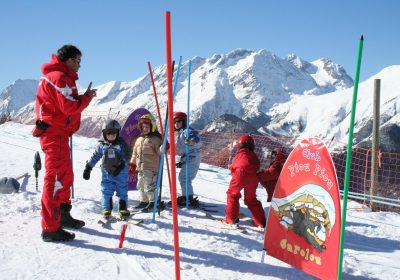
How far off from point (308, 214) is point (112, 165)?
2.57 metres

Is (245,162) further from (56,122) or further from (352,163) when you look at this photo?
(352,163)

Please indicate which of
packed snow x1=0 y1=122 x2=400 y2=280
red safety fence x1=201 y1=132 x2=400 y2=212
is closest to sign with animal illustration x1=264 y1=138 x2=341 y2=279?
packed snow x1=0 y1=122 x2=400 y2=280

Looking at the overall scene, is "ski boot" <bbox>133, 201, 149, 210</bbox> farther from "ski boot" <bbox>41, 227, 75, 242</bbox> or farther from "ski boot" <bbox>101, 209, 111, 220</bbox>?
"ski boot" <bbox>41, 227, 75, 242</bbox>

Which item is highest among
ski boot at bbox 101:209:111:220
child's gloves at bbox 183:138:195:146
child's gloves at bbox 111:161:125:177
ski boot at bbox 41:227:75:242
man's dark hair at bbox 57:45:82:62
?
man's dark hair at bbox 57:45:82:62

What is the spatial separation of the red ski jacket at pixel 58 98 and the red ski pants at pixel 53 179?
0.41 feet

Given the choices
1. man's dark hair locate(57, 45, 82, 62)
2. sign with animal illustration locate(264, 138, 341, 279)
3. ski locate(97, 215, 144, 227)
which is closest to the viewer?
sign with animal illustration locate(264, 138, 341, 279)

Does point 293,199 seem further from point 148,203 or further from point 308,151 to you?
point 148,203

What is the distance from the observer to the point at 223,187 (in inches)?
340

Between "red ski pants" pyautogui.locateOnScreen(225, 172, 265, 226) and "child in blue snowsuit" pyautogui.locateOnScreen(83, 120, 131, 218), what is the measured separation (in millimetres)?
1356

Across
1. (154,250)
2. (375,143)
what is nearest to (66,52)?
(154,250)

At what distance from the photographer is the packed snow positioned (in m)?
3.28

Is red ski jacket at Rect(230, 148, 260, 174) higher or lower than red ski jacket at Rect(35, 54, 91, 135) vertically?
lower

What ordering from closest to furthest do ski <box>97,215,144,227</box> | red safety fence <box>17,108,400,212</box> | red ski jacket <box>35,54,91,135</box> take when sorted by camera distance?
red ski jacket <box>35,54,91,135</box> → ski <box>97,215,144,227</box> → red safety fence <box>17,108,400,212</box>

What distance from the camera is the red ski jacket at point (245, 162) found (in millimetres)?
5004
